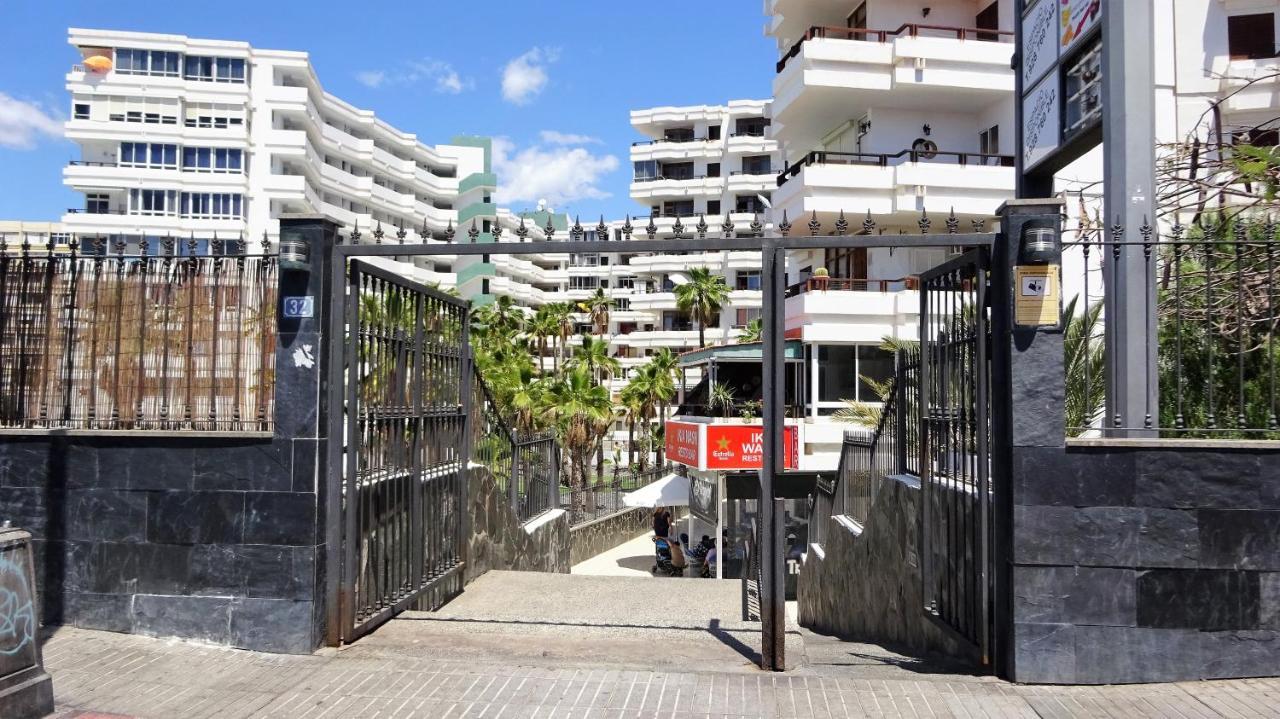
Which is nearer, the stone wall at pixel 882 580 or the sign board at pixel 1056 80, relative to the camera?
the sign board at pixel 1056 80

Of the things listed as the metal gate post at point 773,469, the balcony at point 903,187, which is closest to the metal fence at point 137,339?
the metal gate post at point 773,469

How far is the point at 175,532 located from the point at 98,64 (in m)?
54.1

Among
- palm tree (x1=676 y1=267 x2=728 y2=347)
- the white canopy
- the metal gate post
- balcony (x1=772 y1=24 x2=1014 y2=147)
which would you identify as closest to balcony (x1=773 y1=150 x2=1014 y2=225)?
balcony (x1=772 y1=24 x2=1014 y2=147)

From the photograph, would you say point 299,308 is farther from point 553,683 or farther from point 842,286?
point 842,286

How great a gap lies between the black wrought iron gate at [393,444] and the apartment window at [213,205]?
1893 inches

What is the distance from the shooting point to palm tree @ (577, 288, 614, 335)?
193 feet

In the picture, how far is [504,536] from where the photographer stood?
11.9 m

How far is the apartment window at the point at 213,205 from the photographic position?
52.1 metres

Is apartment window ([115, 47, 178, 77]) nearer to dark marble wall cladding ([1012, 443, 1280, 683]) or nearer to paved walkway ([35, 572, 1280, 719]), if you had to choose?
paved walkway ([35, 572, 1280, 719])

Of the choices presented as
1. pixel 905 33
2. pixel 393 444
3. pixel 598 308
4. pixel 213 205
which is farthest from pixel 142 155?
pixel 393 444

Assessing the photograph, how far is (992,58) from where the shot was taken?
2659cm

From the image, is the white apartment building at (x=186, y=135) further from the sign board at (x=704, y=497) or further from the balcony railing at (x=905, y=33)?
the sign board at (x=704, y=497)

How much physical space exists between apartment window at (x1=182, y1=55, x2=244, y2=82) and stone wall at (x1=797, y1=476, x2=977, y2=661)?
50.9 meters

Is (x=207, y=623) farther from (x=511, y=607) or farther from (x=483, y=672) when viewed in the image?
(x=511, y=607)
